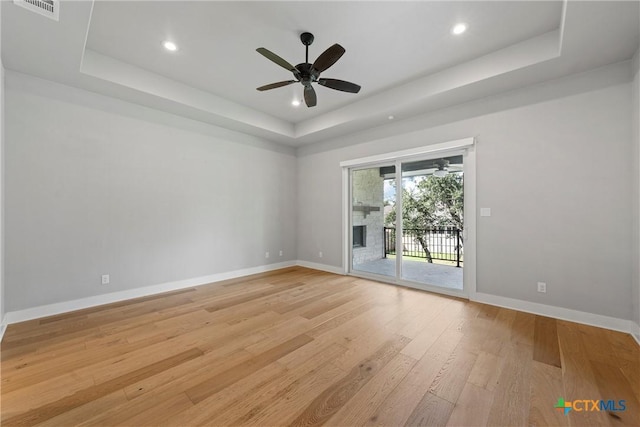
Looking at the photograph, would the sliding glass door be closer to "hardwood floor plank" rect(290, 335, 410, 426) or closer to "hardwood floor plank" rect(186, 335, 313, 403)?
"hardwood floor plank" rect(290, 335, 410, 426)

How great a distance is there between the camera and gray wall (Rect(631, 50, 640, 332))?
253cm

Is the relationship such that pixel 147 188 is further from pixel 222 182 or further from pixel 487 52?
pixel 487 52

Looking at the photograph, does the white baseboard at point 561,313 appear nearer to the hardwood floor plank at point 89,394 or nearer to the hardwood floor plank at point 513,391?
the hardwood floor plank at point 513,391

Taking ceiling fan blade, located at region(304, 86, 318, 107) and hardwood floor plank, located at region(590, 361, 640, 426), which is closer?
hardwood floor plank, located at region(590, 361, 640, 426)

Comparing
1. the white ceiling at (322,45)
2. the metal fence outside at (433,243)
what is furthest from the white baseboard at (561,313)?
the white ceiling at (322,45)

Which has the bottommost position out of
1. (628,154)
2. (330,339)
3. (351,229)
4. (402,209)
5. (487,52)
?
(330,339)

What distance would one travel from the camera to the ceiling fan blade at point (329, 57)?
7.59ft

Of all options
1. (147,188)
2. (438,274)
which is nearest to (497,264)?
(438,274)

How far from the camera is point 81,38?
2.46 meters

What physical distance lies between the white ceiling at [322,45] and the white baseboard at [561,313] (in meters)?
2.81

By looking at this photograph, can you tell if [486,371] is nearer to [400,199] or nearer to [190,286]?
[400,199]

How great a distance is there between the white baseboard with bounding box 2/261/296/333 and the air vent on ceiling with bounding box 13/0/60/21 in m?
A: 3.18

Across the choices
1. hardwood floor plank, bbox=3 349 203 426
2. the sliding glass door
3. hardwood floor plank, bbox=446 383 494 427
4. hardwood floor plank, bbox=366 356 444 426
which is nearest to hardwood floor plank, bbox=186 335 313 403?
hardwood floor plank, bbox=3 349 203 426

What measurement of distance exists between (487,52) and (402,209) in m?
2.45
